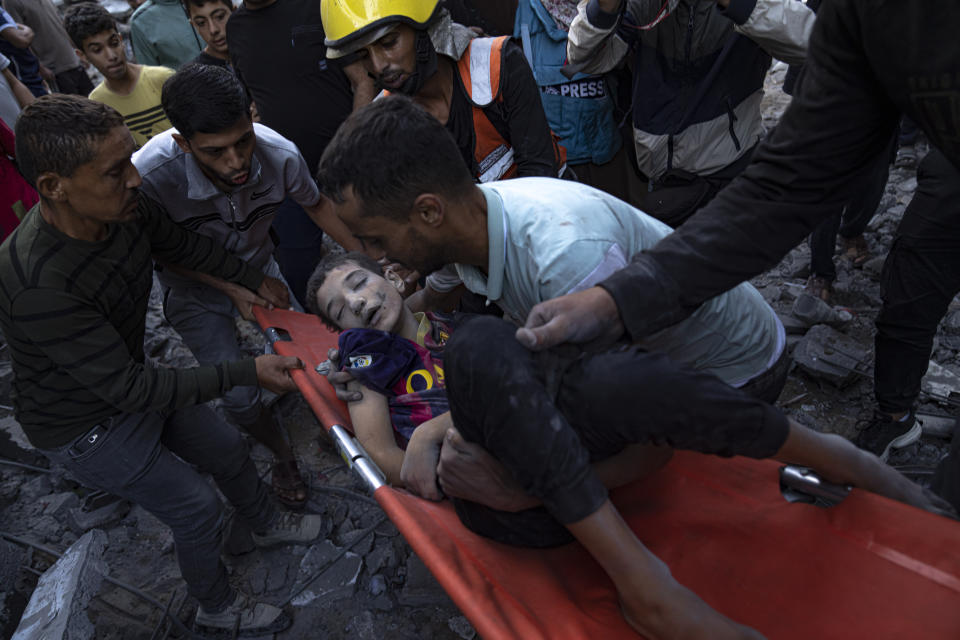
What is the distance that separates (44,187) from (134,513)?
1954 millimetres

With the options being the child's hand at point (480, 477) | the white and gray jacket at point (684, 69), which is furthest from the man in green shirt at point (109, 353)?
the white and gray jacket at point (684, 69)

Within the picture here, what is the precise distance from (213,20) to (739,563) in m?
3.99

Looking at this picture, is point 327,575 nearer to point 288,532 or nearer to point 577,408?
point 288,532

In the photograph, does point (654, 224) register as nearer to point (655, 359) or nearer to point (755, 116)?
point (655, 359)

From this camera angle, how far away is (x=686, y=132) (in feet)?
8.63

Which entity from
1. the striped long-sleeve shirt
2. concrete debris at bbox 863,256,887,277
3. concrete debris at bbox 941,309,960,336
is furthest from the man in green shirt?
concrete debris at bbox 863,256,887,277

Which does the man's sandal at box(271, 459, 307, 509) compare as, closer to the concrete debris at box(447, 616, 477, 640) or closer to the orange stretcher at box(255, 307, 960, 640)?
the concrete debris at box(447, 616, 477, 640)

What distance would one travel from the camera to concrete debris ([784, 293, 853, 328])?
Answer: 11.0 ft

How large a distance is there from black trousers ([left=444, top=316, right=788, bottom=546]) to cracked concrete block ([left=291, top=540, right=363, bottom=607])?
5.55 ft

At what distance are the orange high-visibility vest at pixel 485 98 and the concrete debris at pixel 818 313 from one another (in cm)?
195

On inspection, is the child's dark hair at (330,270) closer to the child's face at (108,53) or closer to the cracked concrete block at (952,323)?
the child's face at (108,53)

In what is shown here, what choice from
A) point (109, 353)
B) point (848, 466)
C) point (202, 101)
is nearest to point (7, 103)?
point (202, 101)

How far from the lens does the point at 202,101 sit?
2.13 m

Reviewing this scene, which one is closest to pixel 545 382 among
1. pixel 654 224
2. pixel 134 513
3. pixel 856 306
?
pixel 654 224
